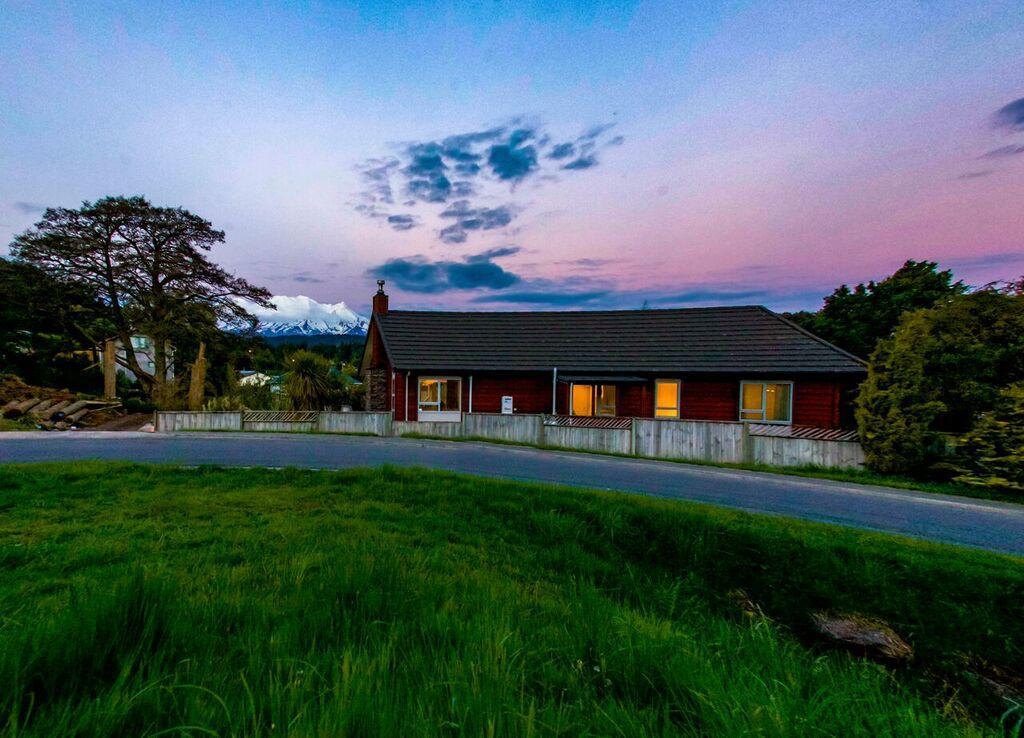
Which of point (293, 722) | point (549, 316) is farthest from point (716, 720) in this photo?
point (549, 316)

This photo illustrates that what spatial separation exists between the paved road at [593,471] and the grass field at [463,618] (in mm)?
1877

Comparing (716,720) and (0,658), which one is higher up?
(0,658)

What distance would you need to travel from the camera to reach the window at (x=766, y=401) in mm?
20328

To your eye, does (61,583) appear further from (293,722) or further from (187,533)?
(293,722)

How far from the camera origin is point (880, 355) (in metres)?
12.6

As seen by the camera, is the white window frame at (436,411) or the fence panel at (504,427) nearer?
the fence panel at (504,427)

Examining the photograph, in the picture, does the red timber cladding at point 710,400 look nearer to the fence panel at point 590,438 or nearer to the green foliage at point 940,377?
the fence panel at point 590,438

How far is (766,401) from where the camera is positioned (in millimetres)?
20781

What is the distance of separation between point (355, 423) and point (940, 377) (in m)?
20.3

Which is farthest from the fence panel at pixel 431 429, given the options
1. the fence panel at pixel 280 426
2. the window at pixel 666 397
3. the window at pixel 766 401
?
the window at pixel 766 401

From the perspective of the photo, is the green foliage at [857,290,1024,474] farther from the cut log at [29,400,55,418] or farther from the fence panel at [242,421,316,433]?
the cut log at [29,400,55,418]

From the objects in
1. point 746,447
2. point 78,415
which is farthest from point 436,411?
point 78,415

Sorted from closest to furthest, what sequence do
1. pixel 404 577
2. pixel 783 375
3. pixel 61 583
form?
pixel 404 577 < pixel 61 583 < pixel 783 375

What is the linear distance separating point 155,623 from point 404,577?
1525mm
